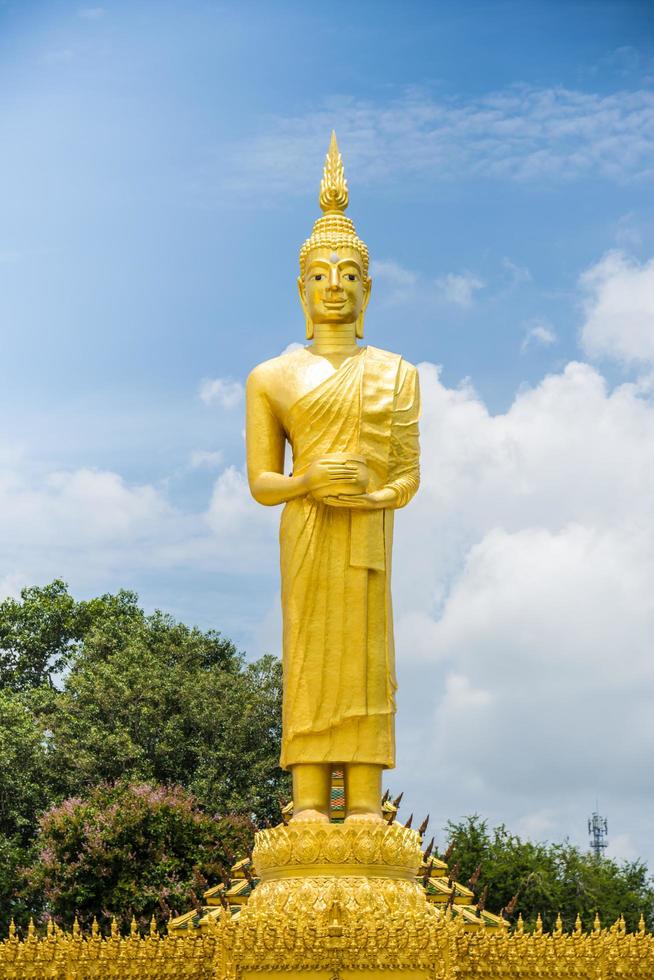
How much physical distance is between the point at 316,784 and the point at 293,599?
1634 millimetres

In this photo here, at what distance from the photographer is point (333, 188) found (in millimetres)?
14742

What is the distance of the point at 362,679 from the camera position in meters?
13.5

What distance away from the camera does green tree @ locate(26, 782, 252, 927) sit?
2225 cm

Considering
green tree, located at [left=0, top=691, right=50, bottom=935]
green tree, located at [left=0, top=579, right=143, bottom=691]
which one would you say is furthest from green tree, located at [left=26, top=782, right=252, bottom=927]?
green tree, located at [left=0, top=579, right=143, bottom=691]

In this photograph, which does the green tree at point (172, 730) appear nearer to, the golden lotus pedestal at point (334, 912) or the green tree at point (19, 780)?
the green tree at point (19, 780)

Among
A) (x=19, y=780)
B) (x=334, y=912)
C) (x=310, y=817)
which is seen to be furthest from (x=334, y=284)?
(x=19, y=780)

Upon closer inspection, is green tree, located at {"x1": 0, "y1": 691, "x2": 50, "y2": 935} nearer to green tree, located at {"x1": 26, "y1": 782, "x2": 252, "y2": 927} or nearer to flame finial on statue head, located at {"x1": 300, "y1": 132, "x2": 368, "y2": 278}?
green tree, located at {"x1": 26, "y1": 782, "x2": 252, "y2": 927}

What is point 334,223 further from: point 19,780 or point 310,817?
point 19,780

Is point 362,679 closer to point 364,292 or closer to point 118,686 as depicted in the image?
point 364,292

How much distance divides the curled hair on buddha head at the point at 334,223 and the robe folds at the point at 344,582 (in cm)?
106

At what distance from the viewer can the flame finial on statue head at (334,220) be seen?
47.3 ft

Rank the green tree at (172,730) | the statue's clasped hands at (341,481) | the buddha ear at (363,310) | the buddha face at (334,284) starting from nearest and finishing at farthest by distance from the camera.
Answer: the statue's clasped hands at (341,481) < the buddha face at (334,284) < the buddha ear at (363,310) < the green tree at (172,730)

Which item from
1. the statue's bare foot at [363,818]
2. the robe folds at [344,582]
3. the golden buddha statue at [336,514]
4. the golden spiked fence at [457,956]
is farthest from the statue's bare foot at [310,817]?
the golden spiked fence at [457,956]

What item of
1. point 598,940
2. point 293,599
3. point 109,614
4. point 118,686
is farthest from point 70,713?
point 598,940
